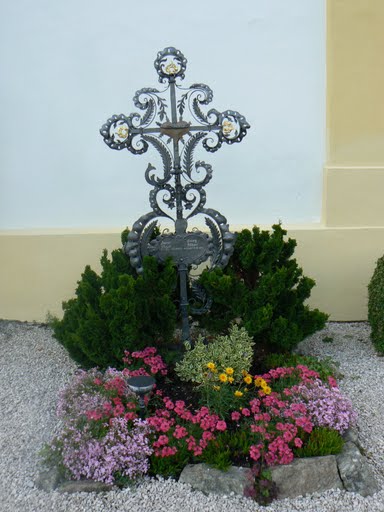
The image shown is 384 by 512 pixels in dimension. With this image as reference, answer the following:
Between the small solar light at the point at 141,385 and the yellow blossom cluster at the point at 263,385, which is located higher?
the small solar light at the point at 141,385

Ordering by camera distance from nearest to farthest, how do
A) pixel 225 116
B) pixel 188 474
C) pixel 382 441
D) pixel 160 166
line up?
pixel 188 474
pixel 382 441
pixel 225 116
pixel 160 166

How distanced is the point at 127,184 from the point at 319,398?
2629 millimetres

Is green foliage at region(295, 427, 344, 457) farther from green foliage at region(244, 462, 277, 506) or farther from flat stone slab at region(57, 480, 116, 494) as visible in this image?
flat stone slab at region(57, 480, 116, 494)

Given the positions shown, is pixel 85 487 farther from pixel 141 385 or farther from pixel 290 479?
pixel 290 479

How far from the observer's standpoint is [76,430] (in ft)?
10.3

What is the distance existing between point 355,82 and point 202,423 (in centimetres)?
324

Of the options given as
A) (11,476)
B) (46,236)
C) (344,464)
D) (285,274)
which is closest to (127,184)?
(46,236)

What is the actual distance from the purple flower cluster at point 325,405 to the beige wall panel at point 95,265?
5.77ft

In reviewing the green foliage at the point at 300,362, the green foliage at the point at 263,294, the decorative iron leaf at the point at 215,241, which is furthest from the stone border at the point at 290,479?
the decorative iron leaf at the point at 215,241

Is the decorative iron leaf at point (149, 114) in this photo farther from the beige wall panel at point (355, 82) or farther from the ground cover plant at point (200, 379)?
the beige wall panel at point (355, 82)

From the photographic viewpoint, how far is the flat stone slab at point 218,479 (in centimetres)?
287

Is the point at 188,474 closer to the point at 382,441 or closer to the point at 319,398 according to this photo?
the point at 319,398

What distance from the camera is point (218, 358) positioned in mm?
3621

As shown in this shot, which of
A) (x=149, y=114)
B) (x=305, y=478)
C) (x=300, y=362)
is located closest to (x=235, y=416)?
(x=305, y=478)
